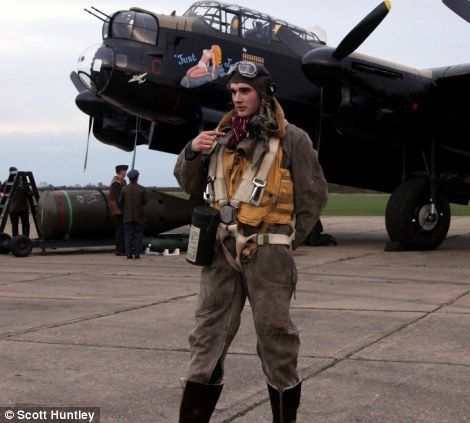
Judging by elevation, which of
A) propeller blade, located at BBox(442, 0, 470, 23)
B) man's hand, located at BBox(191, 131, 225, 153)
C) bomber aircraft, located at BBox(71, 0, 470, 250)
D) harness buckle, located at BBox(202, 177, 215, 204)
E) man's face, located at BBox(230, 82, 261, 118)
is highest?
propeller blade, located at BBox(442, 0, 470, 23)

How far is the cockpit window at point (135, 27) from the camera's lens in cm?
1720

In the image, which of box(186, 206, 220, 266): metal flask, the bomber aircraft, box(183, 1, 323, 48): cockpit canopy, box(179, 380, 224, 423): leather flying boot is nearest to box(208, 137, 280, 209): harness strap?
box(186, 206, 220, 266): metal flask

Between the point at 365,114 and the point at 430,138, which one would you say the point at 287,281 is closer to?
the point at 365,114

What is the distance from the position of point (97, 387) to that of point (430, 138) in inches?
509

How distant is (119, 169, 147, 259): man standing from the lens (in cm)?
1658

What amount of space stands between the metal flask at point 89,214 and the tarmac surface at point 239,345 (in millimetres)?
3722

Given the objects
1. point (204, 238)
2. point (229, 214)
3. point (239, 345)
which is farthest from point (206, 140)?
point (239, 345)

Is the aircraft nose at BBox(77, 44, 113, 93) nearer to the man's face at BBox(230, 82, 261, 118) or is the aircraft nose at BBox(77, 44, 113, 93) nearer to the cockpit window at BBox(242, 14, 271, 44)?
the cockpit window at BBox(242, 14, 271, 44)

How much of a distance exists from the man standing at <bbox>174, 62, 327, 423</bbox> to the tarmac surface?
2.18ft

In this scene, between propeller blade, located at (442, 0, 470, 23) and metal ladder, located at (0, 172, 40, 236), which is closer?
metal ladder, located at (0, 172, 40, 236)

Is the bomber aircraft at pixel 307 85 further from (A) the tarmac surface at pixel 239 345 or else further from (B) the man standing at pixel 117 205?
(A) the tarmac surface at pixel 239 345

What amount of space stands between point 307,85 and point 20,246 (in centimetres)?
709

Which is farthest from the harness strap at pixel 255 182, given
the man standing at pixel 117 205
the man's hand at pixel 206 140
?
the man standing at pixel 117 205

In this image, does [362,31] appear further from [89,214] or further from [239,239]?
[239,239]
